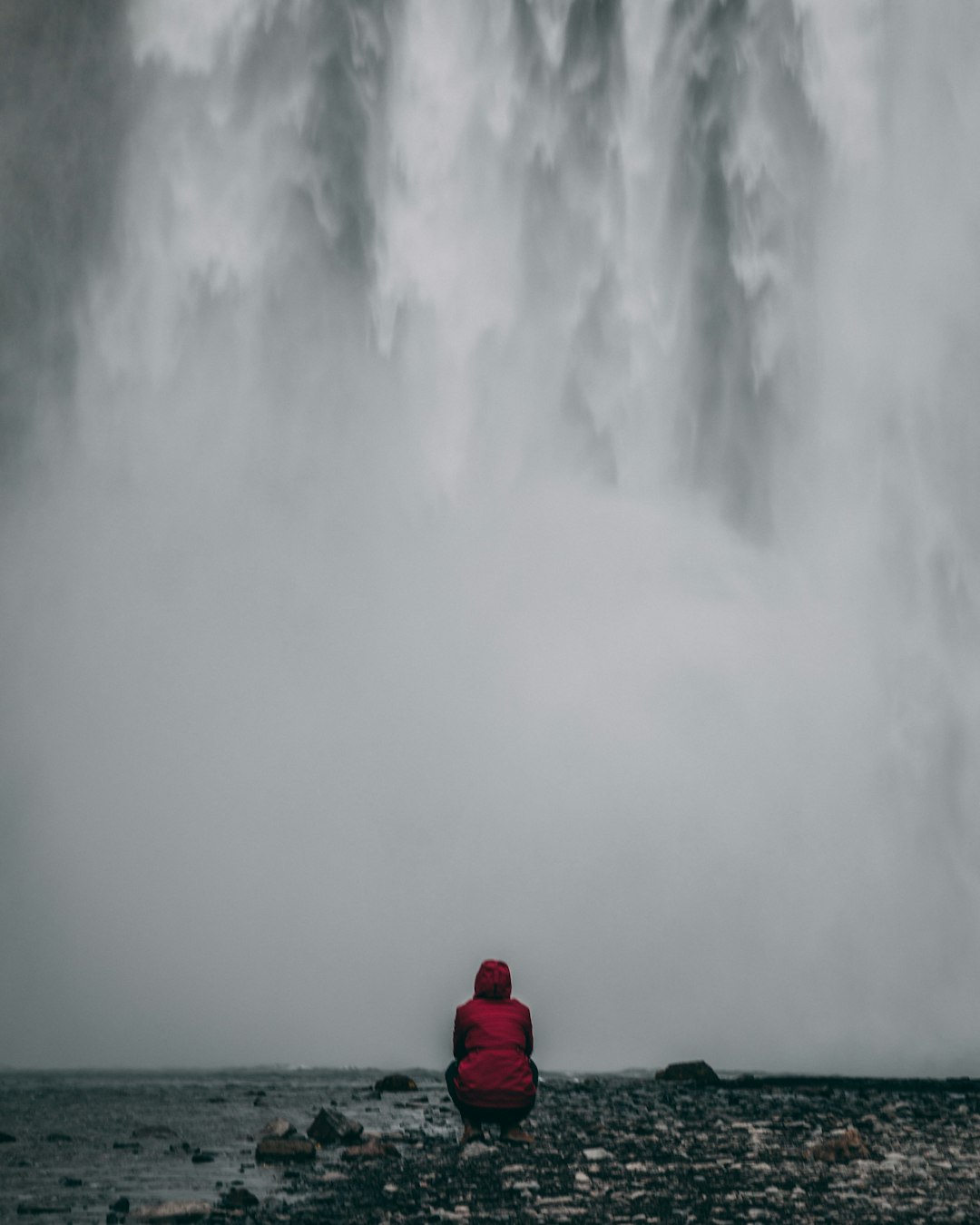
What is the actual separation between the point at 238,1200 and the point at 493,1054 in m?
3.05

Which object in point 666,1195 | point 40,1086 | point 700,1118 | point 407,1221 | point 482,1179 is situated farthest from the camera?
point 40,1086

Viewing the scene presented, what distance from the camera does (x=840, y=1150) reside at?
10.6 metres

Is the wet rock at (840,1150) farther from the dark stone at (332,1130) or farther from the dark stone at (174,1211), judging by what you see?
the dark stone at (174,1211)

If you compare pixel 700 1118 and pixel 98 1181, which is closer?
pixel 98 1181

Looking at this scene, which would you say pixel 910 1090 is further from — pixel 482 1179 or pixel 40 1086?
pixel 40 1086

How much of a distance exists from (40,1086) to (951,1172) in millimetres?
18651

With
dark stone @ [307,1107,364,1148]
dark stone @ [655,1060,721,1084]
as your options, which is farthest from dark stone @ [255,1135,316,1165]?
dark stone @ [655,1060,721,1084]

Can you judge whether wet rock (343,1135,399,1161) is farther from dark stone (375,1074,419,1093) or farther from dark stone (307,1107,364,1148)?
dark stone (375,1074,419,1093)

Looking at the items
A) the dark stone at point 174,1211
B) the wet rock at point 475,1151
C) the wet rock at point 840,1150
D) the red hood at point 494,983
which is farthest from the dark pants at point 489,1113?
the dark stone at point 174,1211

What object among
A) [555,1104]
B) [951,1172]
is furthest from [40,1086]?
[951,1172]

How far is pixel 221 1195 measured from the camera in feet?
30.1

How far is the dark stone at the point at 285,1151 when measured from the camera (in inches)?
440

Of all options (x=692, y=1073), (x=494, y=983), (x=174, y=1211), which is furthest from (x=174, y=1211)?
(x=692, y=1073)

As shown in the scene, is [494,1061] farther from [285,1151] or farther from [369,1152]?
[285,1151]
